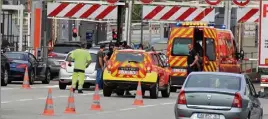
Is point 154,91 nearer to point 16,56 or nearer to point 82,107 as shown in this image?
point 82,107

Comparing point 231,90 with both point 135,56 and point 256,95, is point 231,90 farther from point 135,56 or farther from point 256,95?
point 135,56

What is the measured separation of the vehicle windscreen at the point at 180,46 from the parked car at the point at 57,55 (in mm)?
8700

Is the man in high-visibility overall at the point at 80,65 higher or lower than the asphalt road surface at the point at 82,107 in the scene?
higher

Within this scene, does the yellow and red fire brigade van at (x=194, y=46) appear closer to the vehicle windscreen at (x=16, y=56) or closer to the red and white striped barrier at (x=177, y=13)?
the vehicle windscreen at (x=16, y=56)

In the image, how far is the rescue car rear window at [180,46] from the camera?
36594mm

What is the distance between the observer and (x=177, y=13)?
43.4 m

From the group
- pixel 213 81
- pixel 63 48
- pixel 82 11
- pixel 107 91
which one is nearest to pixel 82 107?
pixel 107 91

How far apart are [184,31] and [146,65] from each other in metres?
7.18

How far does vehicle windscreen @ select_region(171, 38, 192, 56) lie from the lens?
120ft

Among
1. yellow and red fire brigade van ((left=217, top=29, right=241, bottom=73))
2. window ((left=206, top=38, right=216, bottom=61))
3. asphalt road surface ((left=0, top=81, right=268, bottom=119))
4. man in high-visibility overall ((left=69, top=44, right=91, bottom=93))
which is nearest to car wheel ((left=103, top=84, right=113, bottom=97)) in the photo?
asphalt road surface ((left=0, top=81, right=268, bottom=119))

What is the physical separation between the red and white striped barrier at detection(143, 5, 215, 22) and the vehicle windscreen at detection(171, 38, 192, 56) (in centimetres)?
648

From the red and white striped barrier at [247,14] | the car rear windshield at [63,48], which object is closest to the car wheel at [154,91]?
the red and white striped barrier at [247,14]

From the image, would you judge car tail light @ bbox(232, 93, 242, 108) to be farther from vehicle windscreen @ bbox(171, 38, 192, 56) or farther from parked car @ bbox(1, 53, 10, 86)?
vehicle windscreen @ bbox(171, 38, 192, 56)

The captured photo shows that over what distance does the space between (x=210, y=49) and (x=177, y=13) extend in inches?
279
